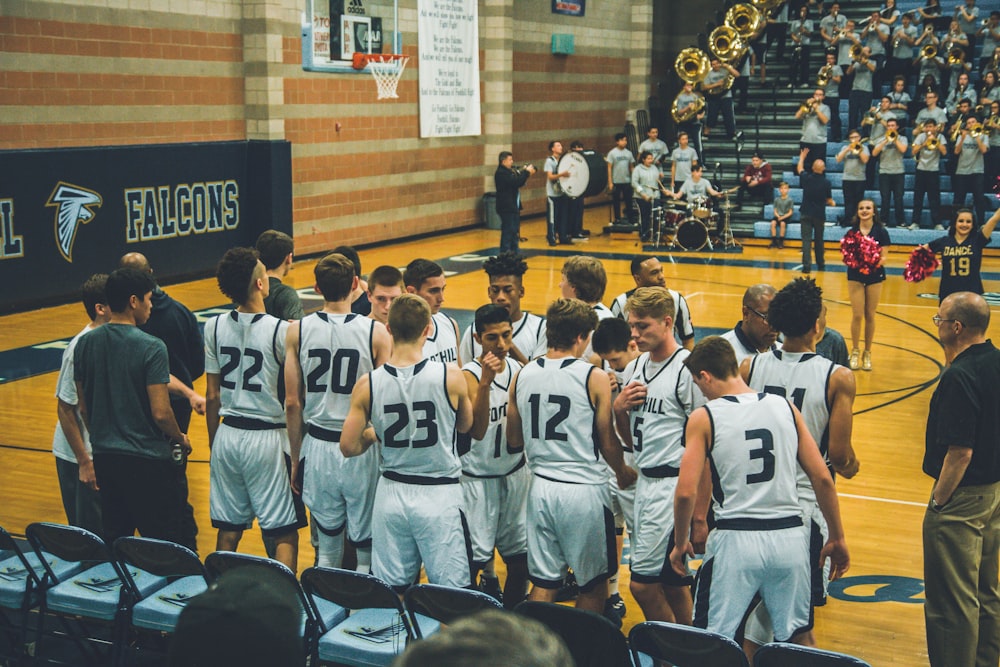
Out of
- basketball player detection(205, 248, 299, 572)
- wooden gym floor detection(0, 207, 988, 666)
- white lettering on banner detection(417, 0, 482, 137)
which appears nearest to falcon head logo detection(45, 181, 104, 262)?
wooden gym floor detection(0, 207, 988, 666)

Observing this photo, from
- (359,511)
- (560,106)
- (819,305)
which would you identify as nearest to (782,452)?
(819,305)

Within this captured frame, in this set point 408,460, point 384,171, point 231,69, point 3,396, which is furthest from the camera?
point 384,171

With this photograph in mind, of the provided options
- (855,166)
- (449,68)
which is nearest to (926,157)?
(855,166)

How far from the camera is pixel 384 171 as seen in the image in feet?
70.2

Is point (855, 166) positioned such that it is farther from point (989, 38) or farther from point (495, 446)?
point (495, 446)

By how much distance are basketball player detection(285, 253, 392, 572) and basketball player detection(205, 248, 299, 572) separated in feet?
0.52

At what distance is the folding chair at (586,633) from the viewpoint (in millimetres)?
4066

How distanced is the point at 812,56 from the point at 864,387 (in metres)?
19.2

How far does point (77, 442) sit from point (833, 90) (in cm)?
2166

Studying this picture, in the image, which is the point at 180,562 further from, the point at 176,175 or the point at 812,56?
the point at 812,56

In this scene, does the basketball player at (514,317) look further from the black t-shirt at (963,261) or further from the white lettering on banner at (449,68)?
the white lettering on banner at (449,68)

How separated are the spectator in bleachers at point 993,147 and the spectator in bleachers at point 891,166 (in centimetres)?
160

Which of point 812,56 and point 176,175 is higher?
point 812,56

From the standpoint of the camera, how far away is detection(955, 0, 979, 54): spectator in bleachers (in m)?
25.5
